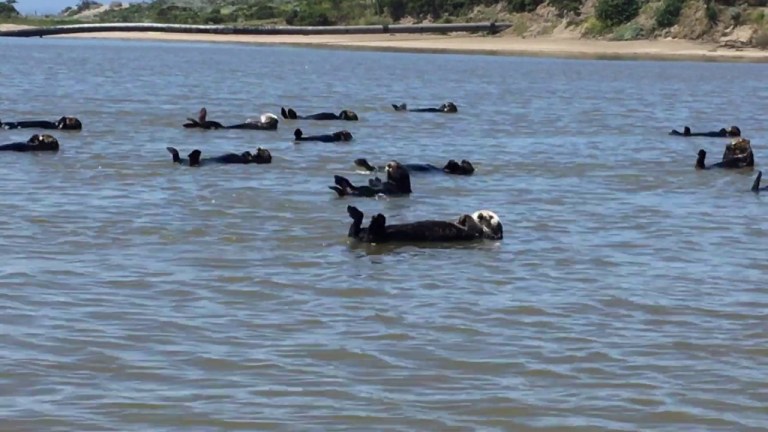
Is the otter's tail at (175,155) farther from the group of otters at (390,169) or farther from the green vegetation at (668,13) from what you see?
the green vegetation at (668,13)

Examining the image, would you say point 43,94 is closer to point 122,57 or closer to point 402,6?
point 122,57

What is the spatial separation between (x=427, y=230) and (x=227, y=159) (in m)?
5.69

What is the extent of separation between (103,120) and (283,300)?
14.5 metres

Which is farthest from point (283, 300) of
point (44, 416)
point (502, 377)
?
point (44, 416)

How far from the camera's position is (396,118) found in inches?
999

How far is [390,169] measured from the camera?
14.5 metres

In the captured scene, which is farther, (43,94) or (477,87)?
(477,87)

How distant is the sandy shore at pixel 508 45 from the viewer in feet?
171

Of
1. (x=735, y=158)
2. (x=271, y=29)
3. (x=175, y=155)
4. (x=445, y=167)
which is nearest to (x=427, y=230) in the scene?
(x=445, y=167)

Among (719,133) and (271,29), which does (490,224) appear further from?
(271,29)

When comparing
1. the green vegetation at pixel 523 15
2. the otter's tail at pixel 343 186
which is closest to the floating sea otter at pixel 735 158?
the otter's tail at pixel 343 186

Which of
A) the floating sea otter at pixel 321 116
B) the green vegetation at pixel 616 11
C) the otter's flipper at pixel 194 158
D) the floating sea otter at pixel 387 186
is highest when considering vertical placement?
the floating sea otter at pixel 387 186

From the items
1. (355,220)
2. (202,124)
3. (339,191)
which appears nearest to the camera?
(355,220)

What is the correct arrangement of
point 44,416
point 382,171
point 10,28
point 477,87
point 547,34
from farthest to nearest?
point 10,28 < point 547,34 < point 477,87 < point 382,171 < point 44,416
